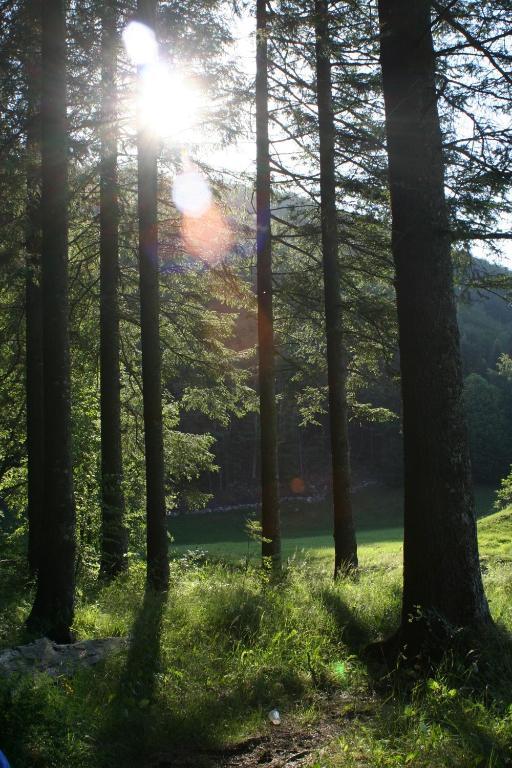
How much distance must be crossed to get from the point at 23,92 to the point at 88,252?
4327 mm

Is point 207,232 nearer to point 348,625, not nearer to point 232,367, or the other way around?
point 232,367

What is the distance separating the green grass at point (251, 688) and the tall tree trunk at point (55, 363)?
0.48 m

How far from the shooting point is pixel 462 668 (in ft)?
15.7

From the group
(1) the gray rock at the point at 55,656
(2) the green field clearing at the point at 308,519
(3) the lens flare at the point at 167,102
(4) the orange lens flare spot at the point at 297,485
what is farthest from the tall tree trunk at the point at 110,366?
(4) the orange lens flare spot at the point at 297,485

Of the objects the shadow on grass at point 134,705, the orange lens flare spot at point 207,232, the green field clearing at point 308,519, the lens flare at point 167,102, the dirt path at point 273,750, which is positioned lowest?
the green field clearing at point 308,519

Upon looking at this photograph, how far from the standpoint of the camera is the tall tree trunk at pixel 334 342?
11.2 metres

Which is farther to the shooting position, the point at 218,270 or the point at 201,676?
the point at 218,270

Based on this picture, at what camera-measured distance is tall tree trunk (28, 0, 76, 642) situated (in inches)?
274

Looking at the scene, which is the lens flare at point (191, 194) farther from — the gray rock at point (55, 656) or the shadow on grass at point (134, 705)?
the gray rock at point (55, 656)

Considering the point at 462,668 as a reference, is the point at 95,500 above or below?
above

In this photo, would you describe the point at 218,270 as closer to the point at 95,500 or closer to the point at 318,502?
the point at 95,500

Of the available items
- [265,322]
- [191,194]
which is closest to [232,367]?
[265,322]

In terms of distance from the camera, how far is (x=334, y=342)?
11531mm

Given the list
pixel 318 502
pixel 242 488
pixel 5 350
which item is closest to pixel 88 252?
pixel 5 350
